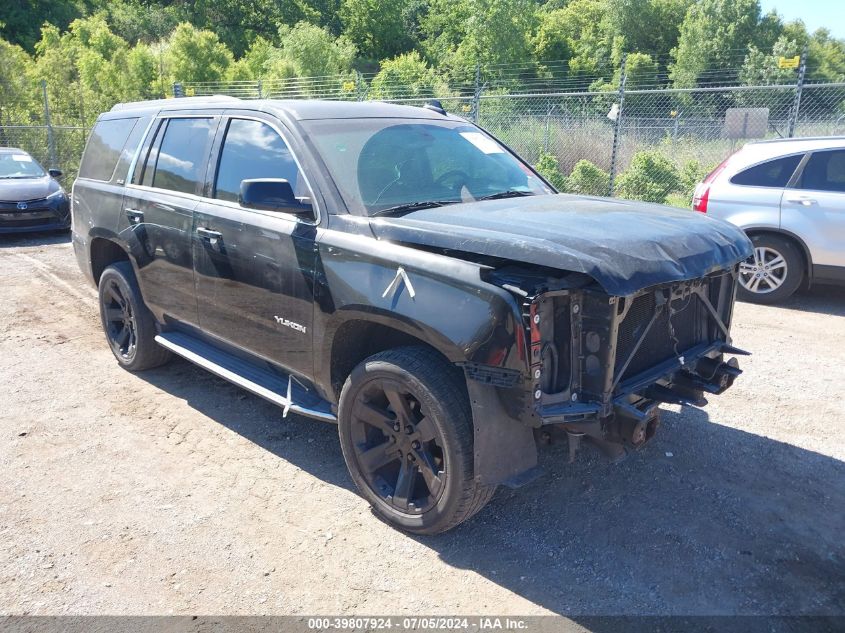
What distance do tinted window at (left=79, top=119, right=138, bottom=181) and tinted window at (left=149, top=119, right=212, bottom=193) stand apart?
636mm

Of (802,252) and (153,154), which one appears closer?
(153,154)

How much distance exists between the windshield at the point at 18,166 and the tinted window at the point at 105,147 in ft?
25.1

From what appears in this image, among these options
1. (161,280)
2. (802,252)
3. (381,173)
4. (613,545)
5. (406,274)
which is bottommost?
(613,545)

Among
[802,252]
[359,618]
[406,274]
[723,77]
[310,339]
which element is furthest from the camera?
[723,77]

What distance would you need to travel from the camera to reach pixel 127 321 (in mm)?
5512

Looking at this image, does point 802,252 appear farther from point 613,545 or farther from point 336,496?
point 336,496

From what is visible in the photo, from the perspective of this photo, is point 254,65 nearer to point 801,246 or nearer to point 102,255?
point 102,255

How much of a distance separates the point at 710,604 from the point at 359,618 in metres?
1.49

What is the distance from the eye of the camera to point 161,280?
15.9ft

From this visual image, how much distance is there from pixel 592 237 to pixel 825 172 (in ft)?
18.3

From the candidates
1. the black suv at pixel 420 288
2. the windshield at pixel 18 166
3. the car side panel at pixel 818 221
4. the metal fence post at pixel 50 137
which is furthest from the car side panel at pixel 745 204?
the metal fence post at pixel 50 137

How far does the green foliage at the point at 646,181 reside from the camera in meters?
13.2

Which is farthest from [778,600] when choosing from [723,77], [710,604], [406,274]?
[723,77]

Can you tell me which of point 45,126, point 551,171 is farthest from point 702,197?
point 45,126
